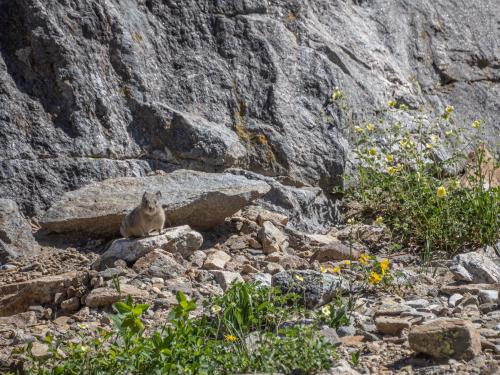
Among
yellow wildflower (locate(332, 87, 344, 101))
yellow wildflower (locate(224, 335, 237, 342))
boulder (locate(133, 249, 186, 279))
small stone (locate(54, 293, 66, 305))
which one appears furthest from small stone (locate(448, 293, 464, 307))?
yellow wildflower (locate(332, 87, 344, 101))

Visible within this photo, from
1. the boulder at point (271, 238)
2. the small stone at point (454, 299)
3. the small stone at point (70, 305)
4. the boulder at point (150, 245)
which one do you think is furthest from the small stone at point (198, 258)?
the small stone at point (454, 299)

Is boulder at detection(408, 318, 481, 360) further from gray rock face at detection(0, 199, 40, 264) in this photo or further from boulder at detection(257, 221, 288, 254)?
gray rock face at detection(0, 199, 40, 264)

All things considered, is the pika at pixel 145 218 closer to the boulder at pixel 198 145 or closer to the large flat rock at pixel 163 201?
the large flat rock at pixel 163 201

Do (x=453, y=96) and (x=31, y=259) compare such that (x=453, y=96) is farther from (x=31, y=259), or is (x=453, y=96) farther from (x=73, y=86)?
(x=31, y=259)

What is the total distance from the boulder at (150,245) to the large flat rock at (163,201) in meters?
0.40

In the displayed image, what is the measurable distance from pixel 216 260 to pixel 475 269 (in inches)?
84.9

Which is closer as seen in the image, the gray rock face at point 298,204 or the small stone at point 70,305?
the small stone at point 70,305

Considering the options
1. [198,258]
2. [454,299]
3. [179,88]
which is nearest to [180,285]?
[198,258]

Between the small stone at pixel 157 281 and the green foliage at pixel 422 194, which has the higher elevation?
the green foliage at pixel 422 194

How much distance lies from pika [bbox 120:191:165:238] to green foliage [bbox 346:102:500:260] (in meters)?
2.00

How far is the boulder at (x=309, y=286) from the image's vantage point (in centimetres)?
515

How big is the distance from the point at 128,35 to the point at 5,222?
2581mm

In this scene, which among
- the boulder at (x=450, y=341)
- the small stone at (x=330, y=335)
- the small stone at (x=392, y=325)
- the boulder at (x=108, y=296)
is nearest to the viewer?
the boulder at (x=450, y=341)

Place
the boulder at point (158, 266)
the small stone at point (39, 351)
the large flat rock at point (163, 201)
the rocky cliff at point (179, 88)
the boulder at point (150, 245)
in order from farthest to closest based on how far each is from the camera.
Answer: the rocky cliff at point (179, 88) < the large flat rock at point (163, 201) < the boulder at point (150, 245) < the boulder at point (158, 266) < the small stone at point (39, 351)
